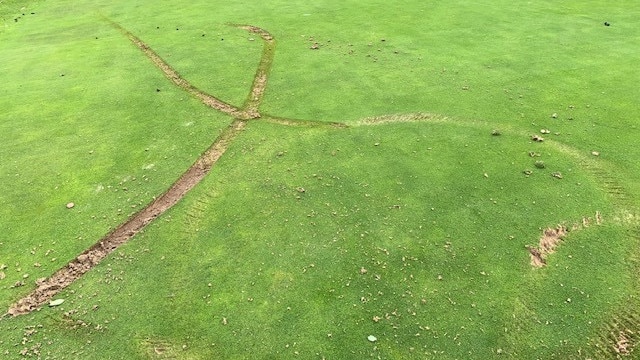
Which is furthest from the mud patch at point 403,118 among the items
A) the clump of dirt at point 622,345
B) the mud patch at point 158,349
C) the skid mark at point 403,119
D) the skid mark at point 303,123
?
the mud patch at point 158,349

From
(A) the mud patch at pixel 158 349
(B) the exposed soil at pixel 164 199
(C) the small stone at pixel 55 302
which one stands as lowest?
(A) the mud patch at pixel 158 349

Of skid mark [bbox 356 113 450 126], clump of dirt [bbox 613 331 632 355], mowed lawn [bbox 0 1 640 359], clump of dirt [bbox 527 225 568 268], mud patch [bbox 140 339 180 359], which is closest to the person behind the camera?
clump of dirt [bbox 613 331 632 355]

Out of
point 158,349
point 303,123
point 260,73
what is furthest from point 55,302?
point 260,73

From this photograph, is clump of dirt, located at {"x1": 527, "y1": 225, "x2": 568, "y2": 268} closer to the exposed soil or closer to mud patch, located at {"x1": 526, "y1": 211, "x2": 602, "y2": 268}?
mud patch, located at {"x1": 526, "y1": 211, "x2": 602, "y2": 268}

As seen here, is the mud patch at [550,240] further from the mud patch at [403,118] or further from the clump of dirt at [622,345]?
the mud patch at [403,118]

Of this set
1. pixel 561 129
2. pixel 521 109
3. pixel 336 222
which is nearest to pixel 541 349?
pixel 336 222

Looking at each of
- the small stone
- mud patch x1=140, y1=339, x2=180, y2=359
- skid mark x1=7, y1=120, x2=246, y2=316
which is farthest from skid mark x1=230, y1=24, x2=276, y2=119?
mud patch x1=140, y1=339, x2=180, y2=359

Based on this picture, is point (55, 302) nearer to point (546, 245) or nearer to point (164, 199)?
point (164, 199)

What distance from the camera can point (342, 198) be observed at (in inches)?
281

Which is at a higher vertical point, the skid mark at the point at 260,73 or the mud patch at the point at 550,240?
the skid mark at the point at 260,73

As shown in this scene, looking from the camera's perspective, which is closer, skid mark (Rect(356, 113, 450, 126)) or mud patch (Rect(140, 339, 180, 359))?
mud patch (Rect(140, 339, 180, 359))

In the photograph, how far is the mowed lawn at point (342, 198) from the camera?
5.37 m

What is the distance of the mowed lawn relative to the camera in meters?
5.37

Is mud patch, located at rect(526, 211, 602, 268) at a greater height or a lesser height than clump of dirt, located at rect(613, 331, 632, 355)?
greater
